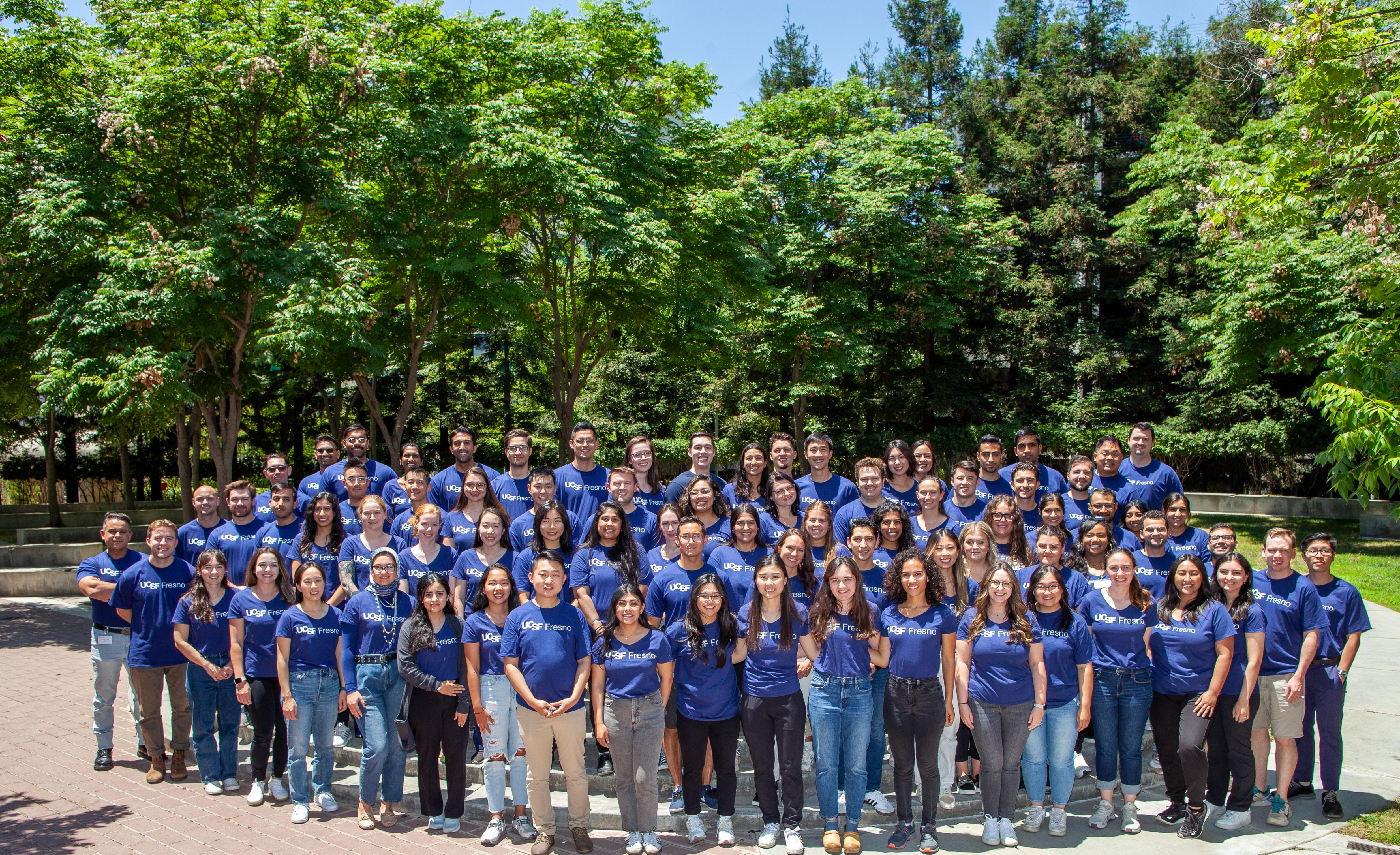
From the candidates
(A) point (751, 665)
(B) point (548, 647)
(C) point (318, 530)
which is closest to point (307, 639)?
(C) point (318, 530)

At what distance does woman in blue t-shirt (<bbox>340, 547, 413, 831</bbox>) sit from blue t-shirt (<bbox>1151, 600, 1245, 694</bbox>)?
481 centimetres

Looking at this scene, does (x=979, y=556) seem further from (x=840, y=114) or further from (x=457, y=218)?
(x=840, y=114)

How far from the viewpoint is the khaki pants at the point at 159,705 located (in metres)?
6.69

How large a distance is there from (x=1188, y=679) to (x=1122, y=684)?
391 mm

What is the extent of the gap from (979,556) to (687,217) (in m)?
14.2

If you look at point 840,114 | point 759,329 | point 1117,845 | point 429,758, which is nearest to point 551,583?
point 429,758

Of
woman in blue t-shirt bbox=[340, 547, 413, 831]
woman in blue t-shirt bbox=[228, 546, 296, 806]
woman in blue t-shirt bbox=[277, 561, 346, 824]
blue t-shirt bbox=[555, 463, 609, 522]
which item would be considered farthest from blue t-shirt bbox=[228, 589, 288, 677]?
blue t-shirt bbox=[555, 463, 609, 522]

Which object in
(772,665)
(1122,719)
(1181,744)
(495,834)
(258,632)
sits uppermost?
(258,632)

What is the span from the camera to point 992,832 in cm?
552

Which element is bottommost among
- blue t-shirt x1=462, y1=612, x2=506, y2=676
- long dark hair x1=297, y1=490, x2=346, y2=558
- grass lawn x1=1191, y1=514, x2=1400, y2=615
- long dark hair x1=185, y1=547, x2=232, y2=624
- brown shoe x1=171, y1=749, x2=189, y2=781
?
grass lawn x1=1191, y1=514, x2=1400, y2=615

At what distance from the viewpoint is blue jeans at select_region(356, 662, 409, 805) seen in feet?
19.1

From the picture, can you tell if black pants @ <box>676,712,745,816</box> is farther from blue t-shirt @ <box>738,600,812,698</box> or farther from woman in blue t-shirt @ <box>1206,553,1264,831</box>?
woman in blue t-shirt @ <box>1206,553,1264,831</box>

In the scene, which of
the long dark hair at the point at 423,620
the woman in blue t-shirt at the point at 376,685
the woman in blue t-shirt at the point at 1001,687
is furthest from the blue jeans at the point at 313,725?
the woman in blue t-shirt at the point at 1001,687

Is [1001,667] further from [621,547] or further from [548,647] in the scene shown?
[548,647]
